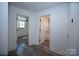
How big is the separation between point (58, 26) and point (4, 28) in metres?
0.54

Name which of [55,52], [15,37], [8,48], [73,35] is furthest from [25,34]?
[73,35]

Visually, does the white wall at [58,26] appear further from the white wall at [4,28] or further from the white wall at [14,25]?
the white wall at [4,28]

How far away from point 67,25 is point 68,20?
0.05 meters

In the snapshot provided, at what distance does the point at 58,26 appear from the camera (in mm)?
810

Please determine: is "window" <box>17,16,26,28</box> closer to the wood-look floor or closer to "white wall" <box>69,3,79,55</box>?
the wood-look floor

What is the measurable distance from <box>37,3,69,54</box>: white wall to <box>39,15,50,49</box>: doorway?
3 centimetres

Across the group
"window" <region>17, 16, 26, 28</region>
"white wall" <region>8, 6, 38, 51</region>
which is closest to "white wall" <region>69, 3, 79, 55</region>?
"white wall" <region>8, 6, 38, 51</region>

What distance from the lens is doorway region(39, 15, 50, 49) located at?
81 cm

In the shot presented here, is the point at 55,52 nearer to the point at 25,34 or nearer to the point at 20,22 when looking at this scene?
the point at 25,34

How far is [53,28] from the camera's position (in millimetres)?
823

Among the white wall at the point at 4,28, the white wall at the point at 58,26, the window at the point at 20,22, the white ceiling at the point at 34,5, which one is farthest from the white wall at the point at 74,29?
the white wall at the point at 4,28

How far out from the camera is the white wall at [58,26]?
31.1 inches

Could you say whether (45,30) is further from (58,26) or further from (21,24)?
(21,24)

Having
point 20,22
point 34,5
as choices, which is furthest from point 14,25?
point 34,5
